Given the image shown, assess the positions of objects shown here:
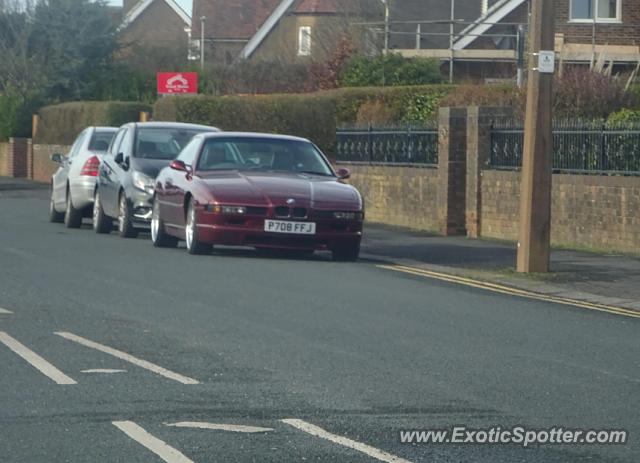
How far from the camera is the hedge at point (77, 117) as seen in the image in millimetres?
43000

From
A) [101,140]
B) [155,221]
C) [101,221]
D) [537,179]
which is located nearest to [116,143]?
[101,221]

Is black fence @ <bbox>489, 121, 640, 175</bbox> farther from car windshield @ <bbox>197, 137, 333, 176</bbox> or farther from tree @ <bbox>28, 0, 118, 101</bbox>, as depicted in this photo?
tree @ <bbox>28, 0, 118, 101</bbox>

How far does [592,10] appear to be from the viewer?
43438 millimetres

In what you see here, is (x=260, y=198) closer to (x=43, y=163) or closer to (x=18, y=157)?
(x=43, y=163)

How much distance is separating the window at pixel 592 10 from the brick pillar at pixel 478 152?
69.8 ft

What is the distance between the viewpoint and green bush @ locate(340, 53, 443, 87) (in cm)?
4181

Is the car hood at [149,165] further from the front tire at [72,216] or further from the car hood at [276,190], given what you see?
the car hood at [276,190]

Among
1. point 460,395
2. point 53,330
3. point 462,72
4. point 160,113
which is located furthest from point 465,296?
point 462,72

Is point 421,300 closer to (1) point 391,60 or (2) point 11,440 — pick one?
(2) point 11,440

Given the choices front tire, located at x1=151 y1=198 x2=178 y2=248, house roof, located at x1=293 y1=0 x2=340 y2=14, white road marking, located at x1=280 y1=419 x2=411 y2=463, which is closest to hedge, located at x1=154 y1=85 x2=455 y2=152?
front tire, located at x1=151 y1=198 x2=178 y2=248

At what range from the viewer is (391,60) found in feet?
138

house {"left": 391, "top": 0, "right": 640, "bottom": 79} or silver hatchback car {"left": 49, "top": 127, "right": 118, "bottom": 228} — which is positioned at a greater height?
house {"left": 391, "top": 0, "right": 640, "bottom": 79}

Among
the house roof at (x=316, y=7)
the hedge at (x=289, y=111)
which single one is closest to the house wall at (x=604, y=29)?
the hedge at (x=289, y=111)

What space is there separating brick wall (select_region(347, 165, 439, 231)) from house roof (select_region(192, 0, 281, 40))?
174 ft
